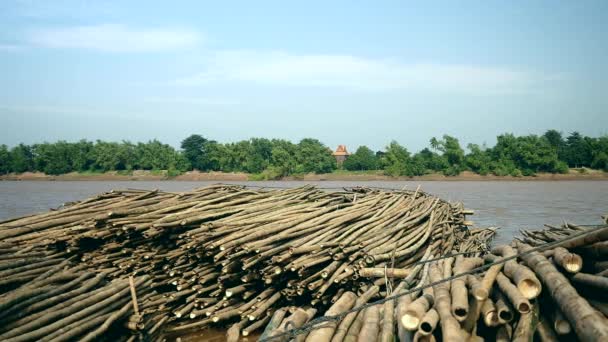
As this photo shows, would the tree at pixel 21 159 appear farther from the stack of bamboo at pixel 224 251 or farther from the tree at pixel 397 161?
the stack of bamboo at pixel 224 251

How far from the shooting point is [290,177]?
70125 mm

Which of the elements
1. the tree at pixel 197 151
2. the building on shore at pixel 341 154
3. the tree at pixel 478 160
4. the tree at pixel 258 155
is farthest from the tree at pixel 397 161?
the tree at pixel 197 151

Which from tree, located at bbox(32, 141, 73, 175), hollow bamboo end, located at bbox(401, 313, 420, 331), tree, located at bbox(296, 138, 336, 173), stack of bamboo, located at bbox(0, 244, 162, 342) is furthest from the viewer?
tree, located at bbox(32, 141, 73, 175)

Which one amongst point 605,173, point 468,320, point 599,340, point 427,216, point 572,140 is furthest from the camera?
point 572,140

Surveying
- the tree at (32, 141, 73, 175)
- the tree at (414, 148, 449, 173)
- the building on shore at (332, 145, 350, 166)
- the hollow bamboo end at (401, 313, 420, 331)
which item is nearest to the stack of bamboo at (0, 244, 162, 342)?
the hollow bamboo end at (401, 313, 420, 331)

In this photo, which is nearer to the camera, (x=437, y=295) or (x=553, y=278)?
(x=553, y=278)

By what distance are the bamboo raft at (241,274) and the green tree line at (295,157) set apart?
57876mm

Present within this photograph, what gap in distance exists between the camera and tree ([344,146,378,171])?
255 feet

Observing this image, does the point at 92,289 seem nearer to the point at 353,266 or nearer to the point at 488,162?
the point at 353,266

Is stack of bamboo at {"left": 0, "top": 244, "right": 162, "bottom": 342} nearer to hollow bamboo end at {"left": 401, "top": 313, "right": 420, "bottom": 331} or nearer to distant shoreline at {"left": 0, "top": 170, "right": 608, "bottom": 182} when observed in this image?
hollow bamboo end at {"left": 401, "top": 313, "right": 420, "bottom": 331}

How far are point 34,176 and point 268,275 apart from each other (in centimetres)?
8257

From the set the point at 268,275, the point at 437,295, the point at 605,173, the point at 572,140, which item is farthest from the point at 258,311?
the point at 572,140

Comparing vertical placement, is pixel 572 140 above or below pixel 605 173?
above

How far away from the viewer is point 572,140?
73.4 meters
